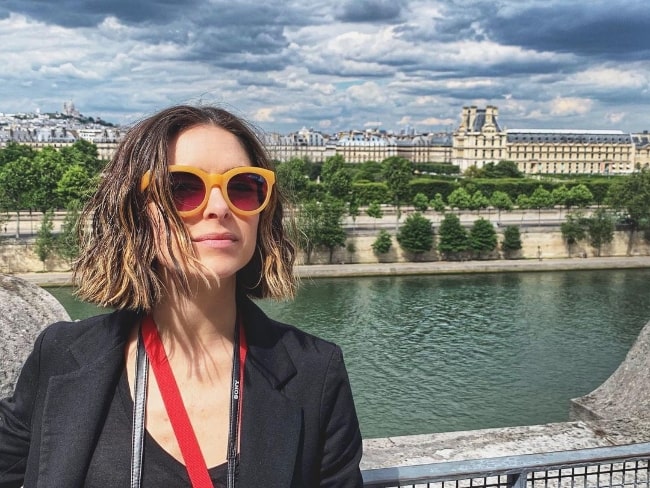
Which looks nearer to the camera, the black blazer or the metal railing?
the black blazer

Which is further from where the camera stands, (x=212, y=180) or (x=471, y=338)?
(x=471, y=338)

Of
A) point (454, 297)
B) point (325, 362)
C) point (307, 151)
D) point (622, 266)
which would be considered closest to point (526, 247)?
point (622, 266)

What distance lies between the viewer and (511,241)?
2811 centimetres

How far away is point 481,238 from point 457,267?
2049mm

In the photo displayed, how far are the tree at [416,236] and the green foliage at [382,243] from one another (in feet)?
1.47

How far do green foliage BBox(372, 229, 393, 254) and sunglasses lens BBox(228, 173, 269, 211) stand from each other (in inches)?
1013

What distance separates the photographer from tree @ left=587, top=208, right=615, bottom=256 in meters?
29.1

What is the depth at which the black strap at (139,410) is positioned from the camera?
1.39 meters

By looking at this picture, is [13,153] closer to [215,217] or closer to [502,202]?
[502,202]

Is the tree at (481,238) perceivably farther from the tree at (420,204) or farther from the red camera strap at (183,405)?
the red camera strap at (183,405)

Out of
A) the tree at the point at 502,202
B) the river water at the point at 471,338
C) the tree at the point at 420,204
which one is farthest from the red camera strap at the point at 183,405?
the tree at the point at 502,202

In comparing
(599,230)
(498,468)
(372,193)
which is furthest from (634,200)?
(498,468)

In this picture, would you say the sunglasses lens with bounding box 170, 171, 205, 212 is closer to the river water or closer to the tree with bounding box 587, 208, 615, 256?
the river water

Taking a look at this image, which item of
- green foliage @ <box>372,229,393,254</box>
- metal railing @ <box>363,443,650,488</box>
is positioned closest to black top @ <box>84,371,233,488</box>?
metal railing @ <box>363,443,650,488</box>
